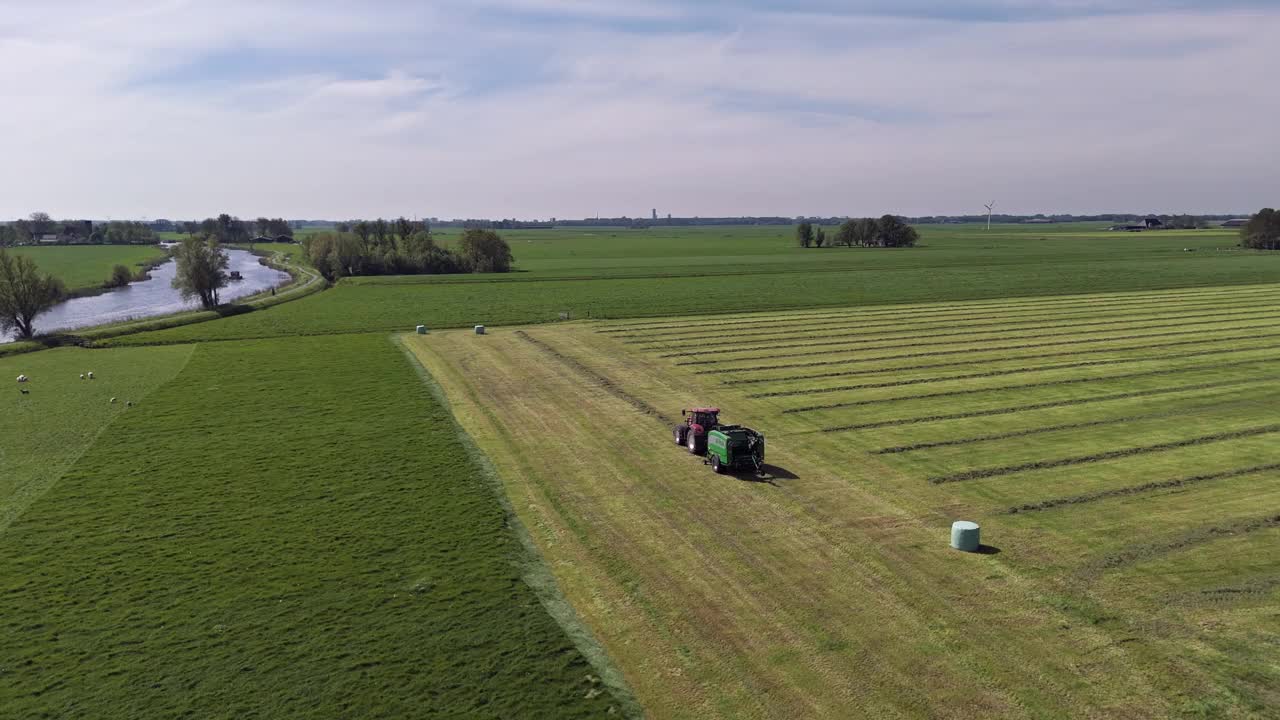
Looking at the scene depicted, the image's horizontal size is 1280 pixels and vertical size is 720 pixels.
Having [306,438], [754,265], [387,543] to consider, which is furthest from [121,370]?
[754,265]

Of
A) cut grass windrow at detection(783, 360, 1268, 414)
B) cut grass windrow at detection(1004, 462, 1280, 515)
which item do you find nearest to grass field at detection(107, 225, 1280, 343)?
cut grass windrow at detection(783, 360, 1268, 414)

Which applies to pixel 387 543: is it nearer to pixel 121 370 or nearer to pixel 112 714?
pixel 112 714

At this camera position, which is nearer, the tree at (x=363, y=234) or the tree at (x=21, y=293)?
the tree at (x=21, y=293)

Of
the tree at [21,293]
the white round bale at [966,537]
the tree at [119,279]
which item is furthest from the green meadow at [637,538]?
the tree at [119,279]

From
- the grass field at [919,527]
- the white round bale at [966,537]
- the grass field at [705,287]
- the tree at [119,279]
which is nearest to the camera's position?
the grass field at [919,527]

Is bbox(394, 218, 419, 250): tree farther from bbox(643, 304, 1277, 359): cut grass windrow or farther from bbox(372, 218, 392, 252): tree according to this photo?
bbox(643, 304, 1277, 359): cut grass windrow

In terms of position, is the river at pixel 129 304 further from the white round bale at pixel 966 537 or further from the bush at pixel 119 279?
the white round bale at pixel 966 537

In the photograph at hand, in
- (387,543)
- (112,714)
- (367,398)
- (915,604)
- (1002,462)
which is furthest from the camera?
(367,398)
